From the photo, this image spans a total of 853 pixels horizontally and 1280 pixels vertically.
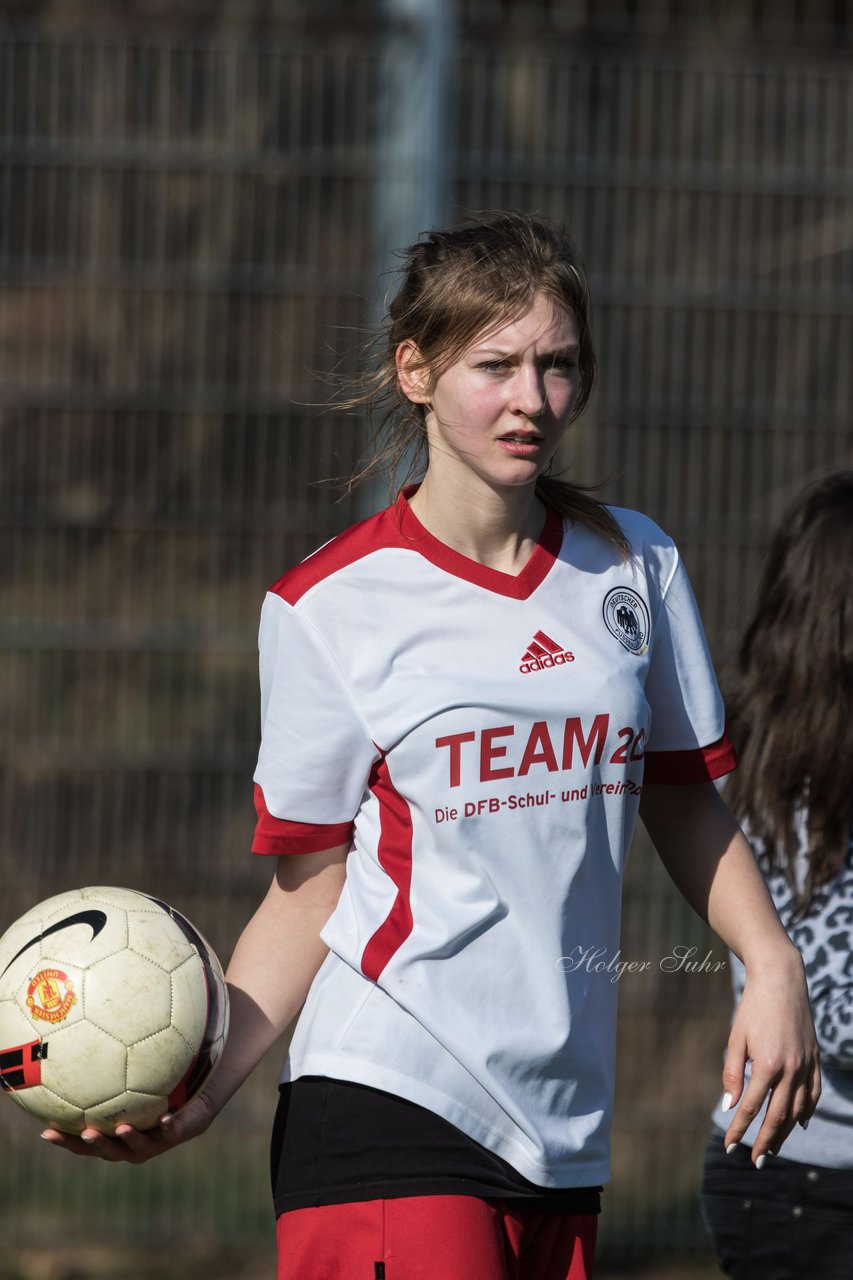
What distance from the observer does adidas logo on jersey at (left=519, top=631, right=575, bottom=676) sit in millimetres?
2428

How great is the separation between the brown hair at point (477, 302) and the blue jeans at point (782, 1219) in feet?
3.58

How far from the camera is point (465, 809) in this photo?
236cm

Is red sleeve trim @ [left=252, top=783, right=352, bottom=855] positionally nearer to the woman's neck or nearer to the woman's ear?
the woman's neck

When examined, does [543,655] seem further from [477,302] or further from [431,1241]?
[431,1241]

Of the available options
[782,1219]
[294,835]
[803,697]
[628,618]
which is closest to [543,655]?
[628,618]

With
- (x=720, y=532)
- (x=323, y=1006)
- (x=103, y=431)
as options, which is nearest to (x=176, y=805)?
(x=103, y=431)

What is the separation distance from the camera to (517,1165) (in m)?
2.36

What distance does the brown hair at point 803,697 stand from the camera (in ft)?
9.46

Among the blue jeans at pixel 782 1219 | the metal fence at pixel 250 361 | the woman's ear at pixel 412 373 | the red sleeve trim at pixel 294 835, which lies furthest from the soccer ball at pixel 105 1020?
the metal fence at pixel 250 361

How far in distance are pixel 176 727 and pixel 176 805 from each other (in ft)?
0.82

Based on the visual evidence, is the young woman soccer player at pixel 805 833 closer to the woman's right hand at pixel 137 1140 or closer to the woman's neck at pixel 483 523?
the woman's neck at pixel 483 523

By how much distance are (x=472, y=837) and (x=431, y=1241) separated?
0.56m

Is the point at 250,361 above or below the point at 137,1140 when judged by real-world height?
above

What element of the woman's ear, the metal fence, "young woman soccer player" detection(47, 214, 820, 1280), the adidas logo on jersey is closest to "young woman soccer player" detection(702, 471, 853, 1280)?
"young woman soccer player" detection(47, 214, 820, 1280)
